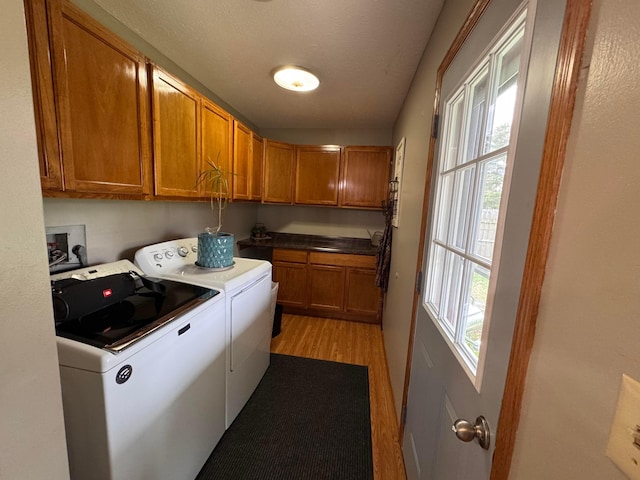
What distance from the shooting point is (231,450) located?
1.48 metres

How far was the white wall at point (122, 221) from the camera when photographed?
139 centimetres

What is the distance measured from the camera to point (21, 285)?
1.76 feet

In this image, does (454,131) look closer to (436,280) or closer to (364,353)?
(436,280)

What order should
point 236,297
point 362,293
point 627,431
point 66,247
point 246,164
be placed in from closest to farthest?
point 627,431 < point 66,247 < point 236,297 < point 246,164 < point 362,293

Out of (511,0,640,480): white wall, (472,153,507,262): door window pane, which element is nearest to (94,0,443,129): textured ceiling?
(472,153,507,262): door window pane

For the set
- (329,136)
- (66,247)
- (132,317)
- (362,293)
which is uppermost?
(329,136)

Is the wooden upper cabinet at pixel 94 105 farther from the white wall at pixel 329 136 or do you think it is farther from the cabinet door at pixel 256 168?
the white wall at pixel 329 136

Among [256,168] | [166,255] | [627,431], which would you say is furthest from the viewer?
[256,168]

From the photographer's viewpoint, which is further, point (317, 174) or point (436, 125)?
point (317, 174)

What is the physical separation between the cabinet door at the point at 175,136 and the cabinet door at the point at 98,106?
3.0 inches

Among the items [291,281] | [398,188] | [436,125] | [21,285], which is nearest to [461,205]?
[436,125]

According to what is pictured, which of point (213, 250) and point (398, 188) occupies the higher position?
point (398, 188)

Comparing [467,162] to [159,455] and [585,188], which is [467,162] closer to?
[585,188]

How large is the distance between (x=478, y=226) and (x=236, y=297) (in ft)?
4.36
